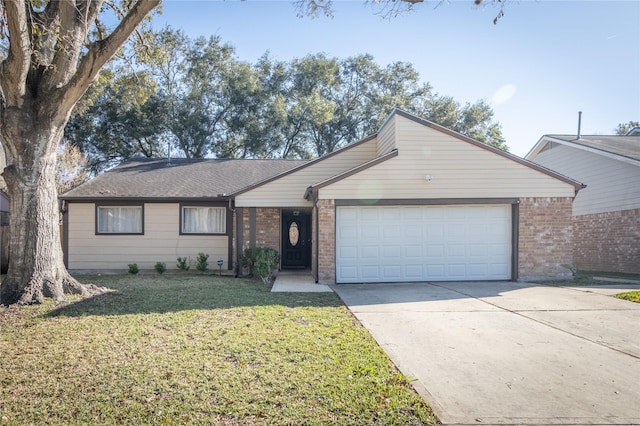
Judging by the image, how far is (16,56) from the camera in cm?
601

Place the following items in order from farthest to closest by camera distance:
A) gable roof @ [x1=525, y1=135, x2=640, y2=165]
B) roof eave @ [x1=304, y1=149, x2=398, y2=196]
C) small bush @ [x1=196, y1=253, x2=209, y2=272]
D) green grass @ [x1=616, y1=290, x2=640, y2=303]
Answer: gable roof @ [x1=525, y1=135, x2=640, y2=165] < small bush @ [x1=196, y1=253, x2=209, y2=272] < roof eave @ [x1=304, y1=149, x2=398, y2=196] < green grass @ [x1=616, y1=290, x2=640, y2=303]

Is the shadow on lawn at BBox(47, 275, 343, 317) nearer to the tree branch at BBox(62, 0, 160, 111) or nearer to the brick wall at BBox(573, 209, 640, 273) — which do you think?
the tree branch at BBox(62, 0, 160, 111)

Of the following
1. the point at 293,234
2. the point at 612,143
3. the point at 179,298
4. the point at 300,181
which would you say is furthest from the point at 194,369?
the point at 612,143

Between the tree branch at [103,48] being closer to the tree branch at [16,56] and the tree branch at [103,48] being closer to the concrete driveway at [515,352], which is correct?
the tree branch at [16,56]

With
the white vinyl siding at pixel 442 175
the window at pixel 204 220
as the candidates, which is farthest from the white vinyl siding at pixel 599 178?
the window at pixel 204 220

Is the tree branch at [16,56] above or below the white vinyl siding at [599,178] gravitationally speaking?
above

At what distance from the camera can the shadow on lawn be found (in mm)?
6367

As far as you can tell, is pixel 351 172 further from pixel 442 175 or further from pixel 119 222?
pixel 119 222

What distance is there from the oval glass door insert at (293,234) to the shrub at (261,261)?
225cm

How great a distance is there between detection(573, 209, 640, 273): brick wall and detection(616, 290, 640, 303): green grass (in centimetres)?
516

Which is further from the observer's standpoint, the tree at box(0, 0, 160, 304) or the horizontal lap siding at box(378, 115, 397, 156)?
the horizontal lap siding at box(378, 115, 397, 156)

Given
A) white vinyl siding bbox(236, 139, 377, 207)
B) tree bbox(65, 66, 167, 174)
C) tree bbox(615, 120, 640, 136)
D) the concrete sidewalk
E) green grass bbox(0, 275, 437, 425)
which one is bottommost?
the concrete sidewalk

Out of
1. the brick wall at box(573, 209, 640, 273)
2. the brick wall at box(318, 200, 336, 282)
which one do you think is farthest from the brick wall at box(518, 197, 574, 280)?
the brick wall at box(318, 200, 336, 282)

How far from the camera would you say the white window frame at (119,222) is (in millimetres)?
12796
